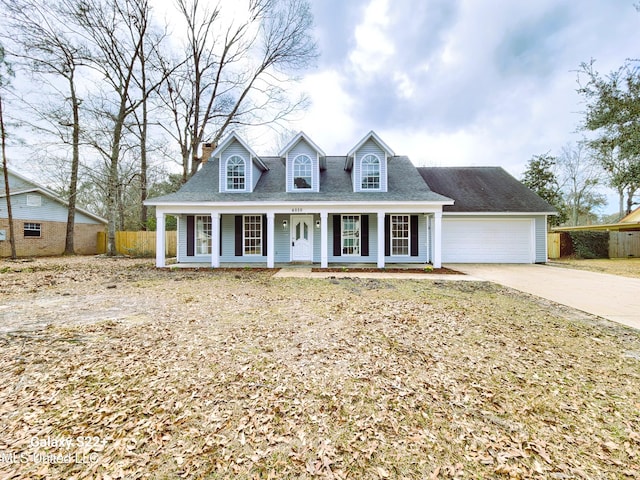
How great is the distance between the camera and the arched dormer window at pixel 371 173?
12.4 m

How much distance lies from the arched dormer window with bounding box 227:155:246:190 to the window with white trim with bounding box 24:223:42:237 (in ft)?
48.0

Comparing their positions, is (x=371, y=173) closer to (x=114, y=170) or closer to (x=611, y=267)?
(x=611, y=267)

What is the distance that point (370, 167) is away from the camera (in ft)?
40.8

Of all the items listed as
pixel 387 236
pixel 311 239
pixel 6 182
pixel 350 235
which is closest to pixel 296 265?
pixel 311 239

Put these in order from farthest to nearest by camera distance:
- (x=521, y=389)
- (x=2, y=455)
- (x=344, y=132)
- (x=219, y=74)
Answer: (x=344, y=132)
(x=219, y=74)
(x=521, y=389)
(x=2, y=455)

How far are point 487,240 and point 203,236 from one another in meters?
13.9

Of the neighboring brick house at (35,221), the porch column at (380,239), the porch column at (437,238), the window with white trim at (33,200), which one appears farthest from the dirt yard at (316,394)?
the window with white trim at (33,200)

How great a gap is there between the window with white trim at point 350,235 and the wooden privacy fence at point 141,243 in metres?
12.3

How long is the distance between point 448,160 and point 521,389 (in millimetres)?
30710

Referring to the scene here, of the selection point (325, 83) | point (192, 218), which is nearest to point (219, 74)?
point (325, 83)

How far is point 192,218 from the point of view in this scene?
12.8 m

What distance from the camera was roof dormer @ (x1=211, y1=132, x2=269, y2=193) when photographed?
12.4 m

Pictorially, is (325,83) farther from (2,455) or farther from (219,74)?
(2,455)

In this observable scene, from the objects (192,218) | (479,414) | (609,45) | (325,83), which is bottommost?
(479,414)
